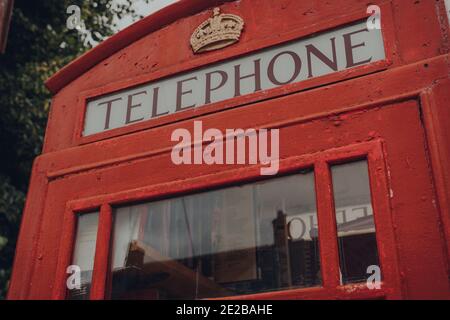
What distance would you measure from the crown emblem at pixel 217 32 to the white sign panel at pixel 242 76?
93 millimetres

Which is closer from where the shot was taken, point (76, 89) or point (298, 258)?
point (298, 258)

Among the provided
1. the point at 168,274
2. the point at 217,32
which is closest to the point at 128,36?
the point at 217,32

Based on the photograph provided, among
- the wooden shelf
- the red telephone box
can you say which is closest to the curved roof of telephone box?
the red telephone box

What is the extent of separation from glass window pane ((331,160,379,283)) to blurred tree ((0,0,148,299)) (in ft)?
13.4

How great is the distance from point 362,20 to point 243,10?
44 centimetres

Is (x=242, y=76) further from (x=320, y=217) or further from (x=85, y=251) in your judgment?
(x=85, y=251)

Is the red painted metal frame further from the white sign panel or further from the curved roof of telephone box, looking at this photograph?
the curved roof of telephone box

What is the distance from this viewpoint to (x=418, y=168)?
1.25m

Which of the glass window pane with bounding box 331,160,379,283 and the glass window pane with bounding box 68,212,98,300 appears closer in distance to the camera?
the glass window pane with bounding box 331,160,379,283

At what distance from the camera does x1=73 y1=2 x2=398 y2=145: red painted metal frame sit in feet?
4.79
